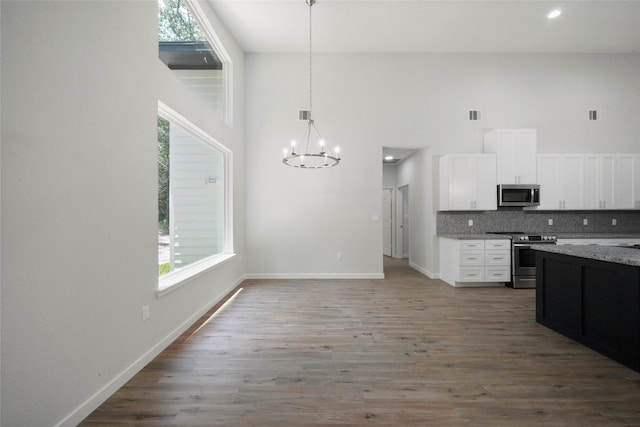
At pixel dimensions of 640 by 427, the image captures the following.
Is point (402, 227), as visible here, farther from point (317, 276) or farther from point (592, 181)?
point (592, 181)

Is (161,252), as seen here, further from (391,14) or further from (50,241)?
(391,14)

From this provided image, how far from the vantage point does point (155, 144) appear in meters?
2.51

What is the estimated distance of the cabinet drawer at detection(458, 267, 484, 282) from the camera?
15.8 ft

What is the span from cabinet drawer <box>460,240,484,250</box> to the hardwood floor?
1381mm

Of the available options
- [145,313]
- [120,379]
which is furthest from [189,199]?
[120,379]

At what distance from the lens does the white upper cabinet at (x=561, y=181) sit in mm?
5125

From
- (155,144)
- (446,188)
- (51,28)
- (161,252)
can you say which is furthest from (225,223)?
(446,188)

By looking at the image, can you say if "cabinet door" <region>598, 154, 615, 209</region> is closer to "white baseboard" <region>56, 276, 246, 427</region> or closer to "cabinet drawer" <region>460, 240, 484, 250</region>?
"cabinet drawer" <region>460, 240, 484, 250</region>

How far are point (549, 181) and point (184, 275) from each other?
6.19 m

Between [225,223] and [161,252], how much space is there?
1859 millimetres

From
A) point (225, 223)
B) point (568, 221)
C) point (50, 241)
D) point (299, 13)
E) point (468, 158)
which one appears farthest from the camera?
point (568, 221)

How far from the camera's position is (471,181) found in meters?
5.06

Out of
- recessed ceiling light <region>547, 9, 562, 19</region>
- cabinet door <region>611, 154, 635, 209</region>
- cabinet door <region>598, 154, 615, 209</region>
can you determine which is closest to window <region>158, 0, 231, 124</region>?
recessed ceiling light <region>547, 9, 562, 19</region>

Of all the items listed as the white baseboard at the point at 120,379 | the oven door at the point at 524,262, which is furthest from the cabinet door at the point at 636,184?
the white baseboard at the point at 120,379
